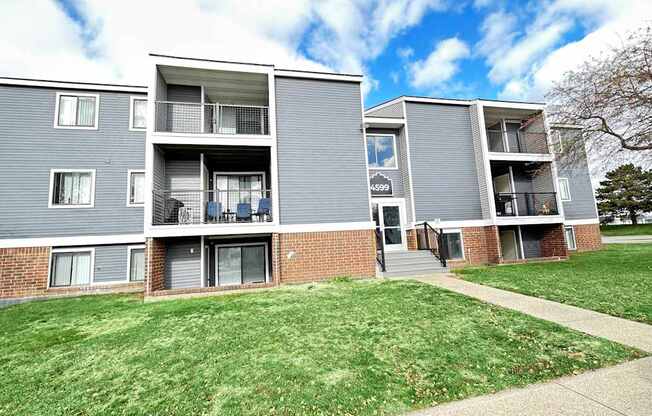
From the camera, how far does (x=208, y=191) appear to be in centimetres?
927

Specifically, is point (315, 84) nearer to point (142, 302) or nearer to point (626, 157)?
point (142, 302)

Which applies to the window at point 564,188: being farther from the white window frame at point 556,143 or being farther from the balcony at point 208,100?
the balcony at point 208,100

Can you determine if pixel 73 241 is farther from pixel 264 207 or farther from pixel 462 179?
pixel 462 179

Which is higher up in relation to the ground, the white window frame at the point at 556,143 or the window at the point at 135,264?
the white window frame at the point at 556,143

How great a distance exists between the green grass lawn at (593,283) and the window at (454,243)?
2.29 m

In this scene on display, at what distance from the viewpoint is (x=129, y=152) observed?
37.9ft

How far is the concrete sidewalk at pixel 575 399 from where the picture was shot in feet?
8.60

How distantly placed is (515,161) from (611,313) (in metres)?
10.5

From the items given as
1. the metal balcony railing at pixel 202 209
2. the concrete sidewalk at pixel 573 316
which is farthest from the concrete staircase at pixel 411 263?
the metal balcony railing at pixel 202 209

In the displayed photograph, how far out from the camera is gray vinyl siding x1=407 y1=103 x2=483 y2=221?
12.9 m

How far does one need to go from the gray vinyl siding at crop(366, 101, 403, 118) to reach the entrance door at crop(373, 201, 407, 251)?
4178 mm

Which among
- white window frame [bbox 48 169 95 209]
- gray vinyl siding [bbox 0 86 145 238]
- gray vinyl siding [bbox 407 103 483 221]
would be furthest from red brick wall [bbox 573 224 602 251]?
white window frame [bbox 48 169 95 209]

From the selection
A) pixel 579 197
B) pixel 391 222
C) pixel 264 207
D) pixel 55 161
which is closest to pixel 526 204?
pixel 579 197

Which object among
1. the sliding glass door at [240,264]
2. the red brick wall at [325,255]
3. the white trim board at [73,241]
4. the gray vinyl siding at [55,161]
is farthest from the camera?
the sliding glass door at [240,264]
